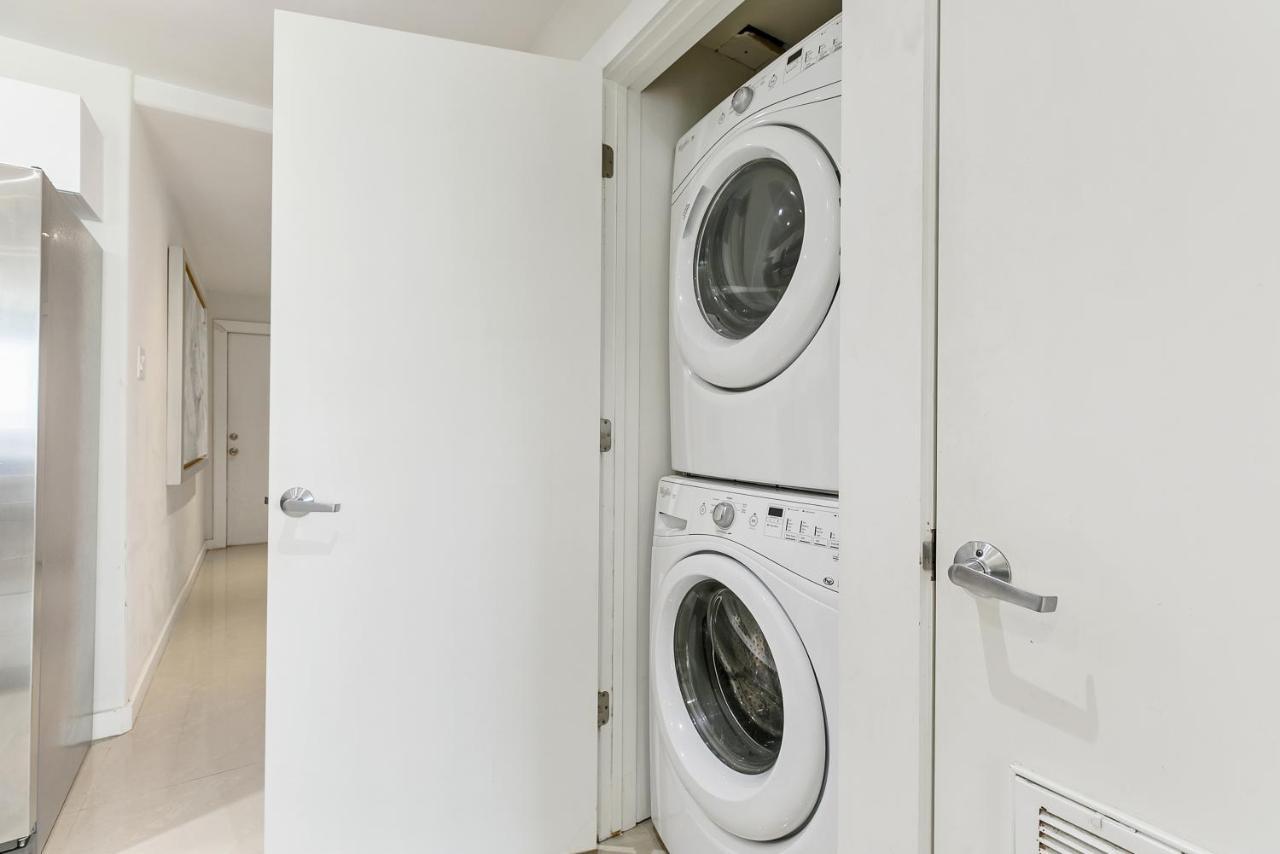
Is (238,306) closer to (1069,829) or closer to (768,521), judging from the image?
(768,521)

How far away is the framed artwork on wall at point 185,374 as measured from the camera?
3.11 meters

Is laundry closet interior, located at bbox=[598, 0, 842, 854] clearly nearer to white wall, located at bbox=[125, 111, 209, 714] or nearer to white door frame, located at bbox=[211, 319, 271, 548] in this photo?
white wall, located at bbox=[125, 111, 209, 714]

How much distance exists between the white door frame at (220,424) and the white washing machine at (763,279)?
17.2 feet

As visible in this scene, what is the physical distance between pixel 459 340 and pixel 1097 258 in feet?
3.89

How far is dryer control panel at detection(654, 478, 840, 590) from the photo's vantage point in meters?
1.09

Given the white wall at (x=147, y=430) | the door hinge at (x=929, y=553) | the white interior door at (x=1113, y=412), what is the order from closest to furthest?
the white interior door at (x=1113, y=412) → the door hinge at (x=929, y=553) → the white wall at (x=147, y=430)

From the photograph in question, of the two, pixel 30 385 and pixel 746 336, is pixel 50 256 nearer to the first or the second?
pixel 30 385

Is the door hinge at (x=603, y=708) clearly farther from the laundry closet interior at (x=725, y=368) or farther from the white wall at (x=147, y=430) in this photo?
the white wall at (x=147, y=430)

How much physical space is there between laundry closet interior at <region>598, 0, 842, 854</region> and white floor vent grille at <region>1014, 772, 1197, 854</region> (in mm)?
388

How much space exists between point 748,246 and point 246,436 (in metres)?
5.69

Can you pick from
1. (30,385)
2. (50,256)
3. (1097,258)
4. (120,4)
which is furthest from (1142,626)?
(120,4)

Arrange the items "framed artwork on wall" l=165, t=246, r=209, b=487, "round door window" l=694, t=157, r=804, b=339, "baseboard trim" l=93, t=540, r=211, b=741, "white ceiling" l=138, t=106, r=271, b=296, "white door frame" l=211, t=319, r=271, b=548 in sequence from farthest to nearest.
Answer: "white door frame" l=211, t=319, r=271, b=548, "framed artwork on wall" l=165, t=246, r=209, b=487, "white ceiling" l=138, t=106, r=271, b=296, "baseboard trim" l=93, t=540, r=211, b=741, "round door window" l=694, t=157, r=804, b=339

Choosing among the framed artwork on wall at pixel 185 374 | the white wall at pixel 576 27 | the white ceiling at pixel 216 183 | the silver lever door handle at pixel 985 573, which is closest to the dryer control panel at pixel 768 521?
the silver lever door handle at pixel 985 573

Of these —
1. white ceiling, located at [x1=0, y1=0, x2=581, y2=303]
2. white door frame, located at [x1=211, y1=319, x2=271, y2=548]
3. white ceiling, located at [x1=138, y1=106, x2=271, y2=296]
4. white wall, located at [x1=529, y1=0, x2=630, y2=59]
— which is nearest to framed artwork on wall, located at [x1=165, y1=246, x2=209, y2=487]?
white ceiling, located at [x1=138, y1=106, x2=271, y2=296]
